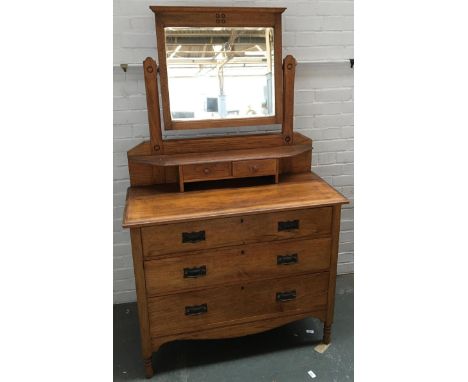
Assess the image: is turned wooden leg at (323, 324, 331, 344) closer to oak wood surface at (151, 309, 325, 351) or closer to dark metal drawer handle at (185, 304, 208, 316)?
oak wood surface at (151, 309, 325, 351)

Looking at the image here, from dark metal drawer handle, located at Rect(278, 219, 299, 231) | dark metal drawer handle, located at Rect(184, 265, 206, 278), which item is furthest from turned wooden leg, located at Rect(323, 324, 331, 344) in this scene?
→ dark metal drawer handle, located at Rect(184, 265, 206, 278)

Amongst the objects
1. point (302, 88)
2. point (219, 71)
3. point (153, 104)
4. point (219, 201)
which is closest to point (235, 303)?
point (219, 201)

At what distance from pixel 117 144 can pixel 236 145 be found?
67 cm

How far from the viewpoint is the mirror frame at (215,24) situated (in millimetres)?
1875

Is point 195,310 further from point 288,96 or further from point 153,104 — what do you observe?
point 288,96

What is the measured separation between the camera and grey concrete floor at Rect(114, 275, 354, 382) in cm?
188

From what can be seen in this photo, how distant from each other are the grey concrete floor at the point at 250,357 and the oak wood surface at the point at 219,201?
0.83 m

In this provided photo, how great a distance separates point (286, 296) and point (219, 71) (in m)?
1.20

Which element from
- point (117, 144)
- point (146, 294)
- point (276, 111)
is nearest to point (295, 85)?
point (276, 111)

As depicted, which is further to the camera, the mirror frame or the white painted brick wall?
the white painted brick wall

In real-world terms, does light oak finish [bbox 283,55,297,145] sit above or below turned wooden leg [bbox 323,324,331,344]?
above

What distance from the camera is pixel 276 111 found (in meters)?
2.09

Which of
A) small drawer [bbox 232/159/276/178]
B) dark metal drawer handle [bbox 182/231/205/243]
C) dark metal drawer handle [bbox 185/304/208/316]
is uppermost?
small drawer [bbox 232/159/276/178]

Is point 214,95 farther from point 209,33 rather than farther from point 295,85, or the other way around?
point 295,85
